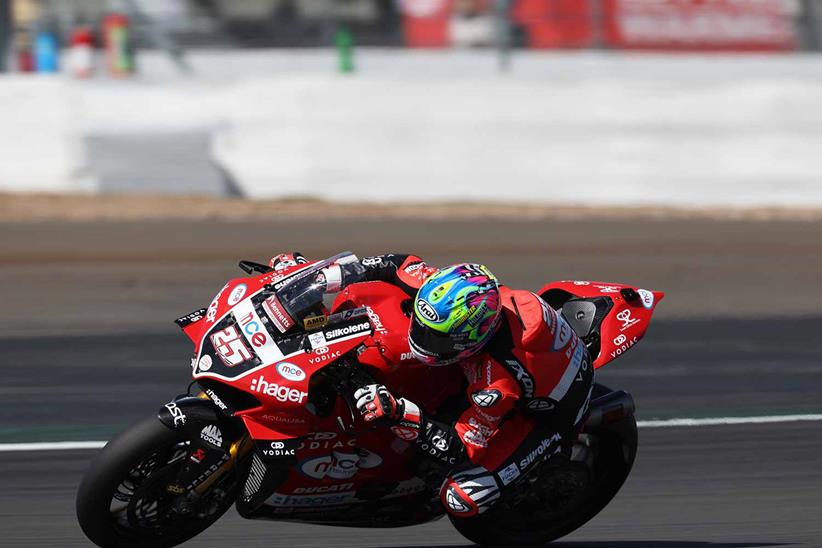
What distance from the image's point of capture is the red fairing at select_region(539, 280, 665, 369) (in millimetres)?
5406

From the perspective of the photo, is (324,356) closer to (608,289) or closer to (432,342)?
(432,342)

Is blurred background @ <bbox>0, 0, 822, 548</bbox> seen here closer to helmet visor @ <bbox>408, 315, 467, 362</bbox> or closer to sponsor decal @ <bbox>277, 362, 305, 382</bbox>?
sponsor decal @ <bbox>277, 362, 305, 382</bbox>

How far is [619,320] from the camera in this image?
546 cm

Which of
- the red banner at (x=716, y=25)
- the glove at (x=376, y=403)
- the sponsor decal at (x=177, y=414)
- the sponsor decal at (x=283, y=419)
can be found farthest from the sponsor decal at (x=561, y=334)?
the red banner at (x=716, y=25)

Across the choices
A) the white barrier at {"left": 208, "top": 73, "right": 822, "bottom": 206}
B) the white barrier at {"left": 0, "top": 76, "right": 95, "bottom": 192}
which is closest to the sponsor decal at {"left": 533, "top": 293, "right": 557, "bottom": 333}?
the white barrier at {"left": 208, "top": 73, "right": 822, "bottom": 206}

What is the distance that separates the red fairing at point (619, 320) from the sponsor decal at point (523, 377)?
52cm

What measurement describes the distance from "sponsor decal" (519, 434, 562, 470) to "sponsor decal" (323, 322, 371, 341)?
857 mm

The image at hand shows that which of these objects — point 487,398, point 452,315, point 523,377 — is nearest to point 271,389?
point 452,315

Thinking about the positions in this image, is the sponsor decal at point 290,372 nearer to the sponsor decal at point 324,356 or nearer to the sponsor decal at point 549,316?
the sponsor decal at point 324,356

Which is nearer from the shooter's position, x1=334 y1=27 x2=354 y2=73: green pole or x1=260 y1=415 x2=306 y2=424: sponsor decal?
x1=260 y1=415 x2=306 y2=424: sponsor decal

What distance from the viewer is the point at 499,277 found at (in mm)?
10500

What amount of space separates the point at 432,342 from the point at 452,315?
0.12 metres

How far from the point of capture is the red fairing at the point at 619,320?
17.7ft

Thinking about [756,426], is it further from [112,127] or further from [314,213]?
[112,127]
